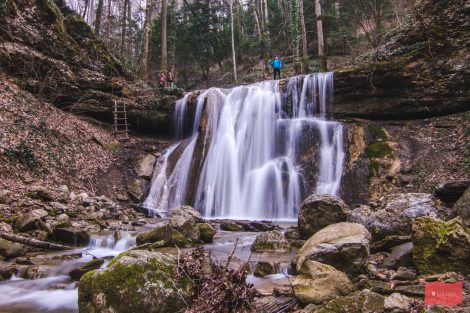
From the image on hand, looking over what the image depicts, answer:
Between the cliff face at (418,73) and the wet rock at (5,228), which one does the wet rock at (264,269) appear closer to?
the wet rock at (5,228)

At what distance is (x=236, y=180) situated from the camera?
13000mm

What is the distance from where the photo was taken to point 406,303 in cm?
312

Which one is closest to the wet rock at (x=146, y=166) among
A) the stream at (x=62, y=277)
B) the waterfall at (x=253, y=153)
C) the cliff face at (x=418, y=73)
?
the waterfall at (x=253, y=153)

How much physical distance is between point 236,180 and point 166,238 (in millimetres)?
6529

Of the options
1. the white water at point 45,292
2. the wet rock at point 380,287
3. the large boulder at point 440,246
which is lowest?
the white water at point 45,292

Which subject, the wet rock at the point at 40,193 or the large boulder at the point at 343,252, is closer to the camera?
the large boulder at the point at 343,252

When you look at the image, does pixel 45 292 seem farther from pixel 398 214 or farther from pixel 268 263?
pixel 398 214

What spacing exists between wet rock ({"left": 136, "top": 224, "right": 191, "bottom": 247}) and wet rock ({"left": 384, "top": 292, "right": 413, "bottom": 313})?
4311mm

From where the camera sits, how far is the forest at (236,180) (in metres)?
3.76

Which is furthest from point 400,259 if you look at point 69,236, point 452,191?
point 69,236

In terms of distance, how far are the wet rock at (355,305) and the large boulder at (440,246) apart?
126cm

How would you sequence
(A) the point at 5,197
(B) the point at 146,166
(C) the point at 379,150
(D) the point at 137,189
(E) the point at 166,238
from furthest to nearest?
1. (B) the point at 146,166
2. (D) the point at 137,189
3. (C) the point at 379,150
4. (A) the point at 5,197
5. (E) the point at 166,238

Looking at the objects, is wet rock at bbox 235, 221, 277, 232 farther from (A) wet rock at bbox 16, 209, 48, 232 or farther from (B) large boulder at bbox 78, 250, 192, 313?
(B) large boulder at bbox 78, 250, 192, 313

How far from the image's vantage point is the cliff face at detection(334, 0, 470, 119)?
11836 mm
